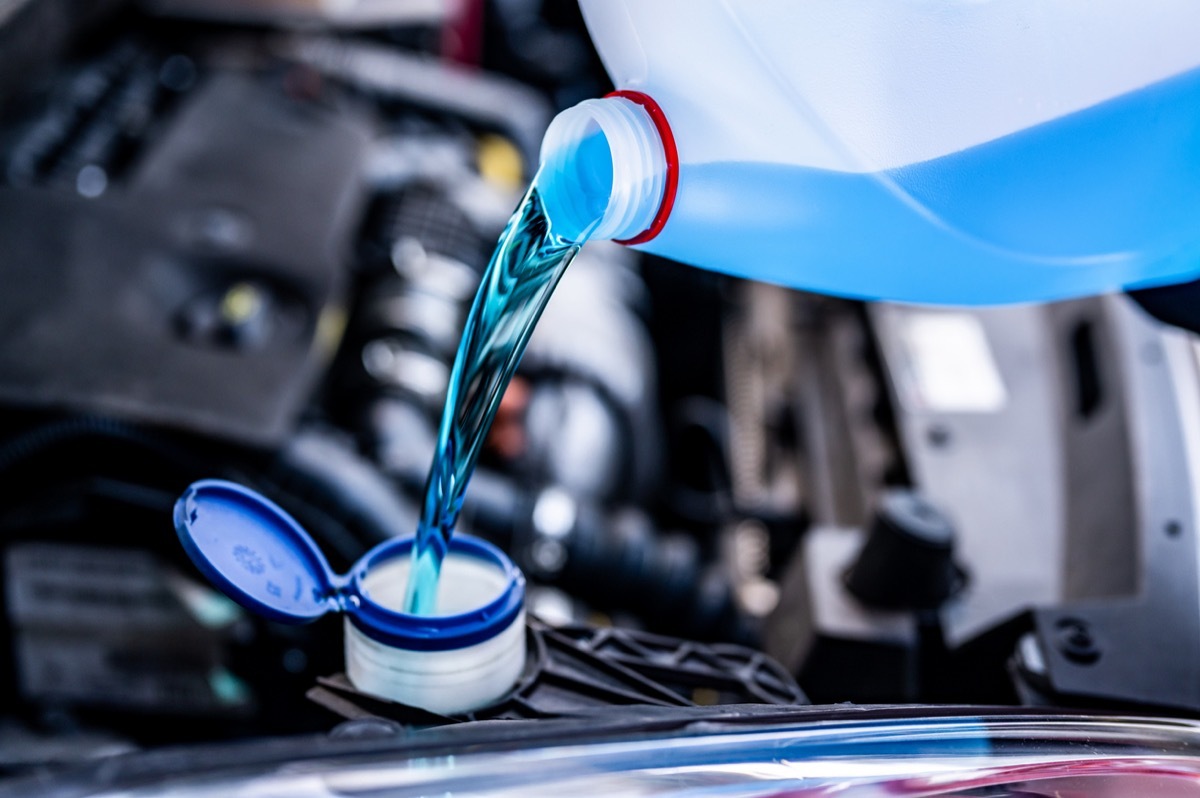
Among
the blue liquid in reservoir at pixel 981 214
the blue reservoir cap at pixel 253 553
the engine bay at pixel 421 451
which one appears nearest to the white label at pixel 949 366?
the engine bay at pixel 421 451

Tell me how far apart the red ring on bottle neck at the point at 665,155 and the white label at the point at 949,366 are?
65 cm

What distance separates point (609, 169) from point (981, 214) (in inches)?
9.9

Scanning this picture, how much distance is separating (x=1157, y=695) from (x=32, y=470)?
0.87 metres

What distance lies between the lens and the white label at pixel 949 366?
3.61ft

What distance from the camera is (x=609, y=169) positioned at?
0.51m

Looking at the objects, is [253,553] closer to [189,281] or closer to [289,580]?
[289,580]

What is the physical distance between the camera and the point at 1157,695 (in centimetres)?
67

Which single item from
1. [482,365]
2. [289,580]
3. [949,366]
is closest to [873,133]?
[482,365]

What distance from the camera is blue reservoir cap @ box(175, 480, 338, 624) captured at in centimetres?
49

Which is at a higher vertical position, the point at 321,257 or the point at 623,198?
the point at 623,198

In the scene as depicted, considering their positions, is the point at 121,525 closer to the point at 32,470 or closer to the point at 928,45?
the point at 32,470

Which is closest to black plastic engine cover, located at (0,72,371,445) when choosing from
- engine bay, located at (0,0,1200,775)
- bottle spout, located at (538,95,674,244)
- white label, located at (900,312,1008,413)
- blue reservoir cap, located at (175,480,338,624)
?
engine bay, located at (0,0,1200,775)

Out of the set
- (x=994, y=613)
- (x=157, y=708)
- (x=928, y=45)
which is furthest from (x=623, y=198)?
(x=157, y=708)

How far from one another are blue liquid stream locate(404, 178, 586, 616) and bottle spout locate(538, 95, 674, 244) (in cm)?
3
